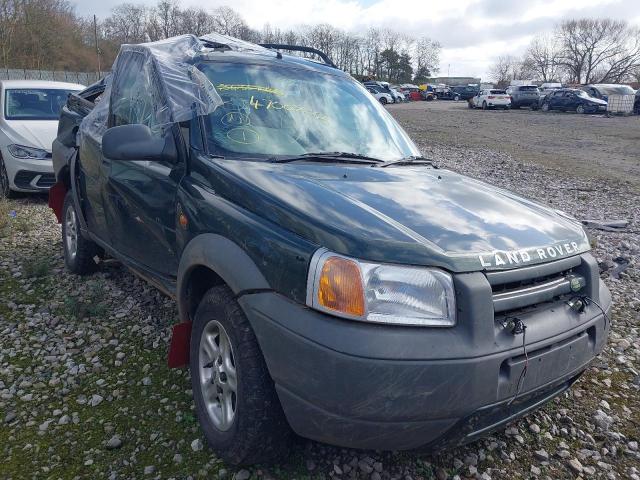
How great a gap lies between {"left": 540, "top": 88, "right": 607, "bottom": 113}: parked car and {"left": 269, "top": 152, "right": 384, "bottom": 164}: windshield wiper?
35.0 m

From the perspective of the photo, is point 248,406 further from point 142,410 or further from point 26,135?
Result: point 26,135

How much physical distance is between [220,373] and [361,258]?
0.99m

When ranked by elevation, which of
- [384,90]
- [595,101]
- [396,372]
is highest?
[384,90]

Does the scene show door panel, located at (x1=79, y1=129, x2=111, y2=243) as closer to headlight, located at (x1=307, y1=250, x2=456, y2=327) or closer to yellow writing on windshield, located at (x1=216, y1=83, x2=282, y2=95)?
yellow writing on windshield, located at (x1=216, y1=83, x2=282, y2=95)

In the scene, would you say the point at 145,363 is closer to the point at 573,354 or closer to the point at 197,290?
the point at 197,290

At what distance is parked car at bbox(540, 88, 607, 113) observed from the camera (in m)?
33.0

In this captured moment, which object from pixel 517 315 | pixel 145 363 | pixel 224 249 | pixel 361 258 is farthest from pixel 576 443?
pixel 145 363

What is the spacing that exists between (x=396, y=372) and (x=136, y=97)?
9.35ft

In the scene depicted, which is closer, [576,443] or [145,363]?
[576,443]

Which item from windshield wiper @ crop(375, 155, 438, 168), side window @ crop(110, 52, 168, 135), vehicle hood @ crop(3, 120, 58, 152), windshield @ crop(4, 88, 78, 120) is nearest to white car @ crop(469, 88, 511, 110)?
windshield @ crop(4, 88, 78, 120)

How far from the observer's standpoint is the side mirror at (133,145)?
9.23 feet

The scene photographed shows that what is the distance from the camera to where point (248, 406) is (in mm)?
2221

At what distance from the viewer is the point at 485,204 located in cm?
270

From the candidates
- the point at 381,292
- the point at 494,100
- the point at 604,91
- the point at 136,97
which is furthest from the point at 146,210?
the point at 494,100
